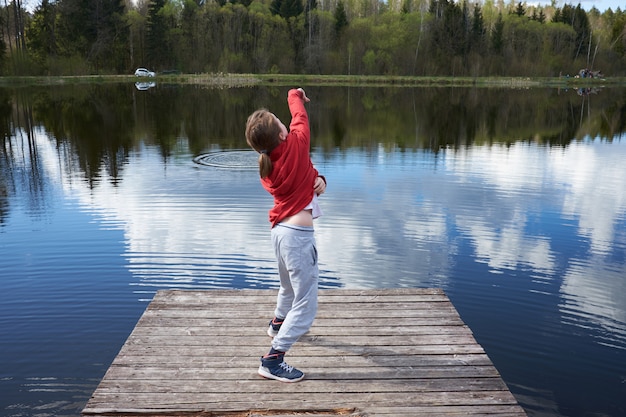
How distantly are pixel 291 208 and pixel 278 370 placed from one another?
3.52 ft

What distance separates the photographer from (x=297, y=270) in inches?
140

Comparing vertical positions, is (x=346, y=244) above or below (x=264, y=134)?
below

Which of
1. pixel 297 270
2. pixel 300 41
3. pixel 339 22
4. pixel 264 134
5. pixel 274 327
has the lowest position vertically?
pixel 274 327

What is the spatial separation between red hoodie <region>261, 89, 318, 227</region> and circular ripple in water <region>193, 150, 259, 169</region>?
10.6 m

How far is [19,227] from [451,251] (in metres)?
6.78

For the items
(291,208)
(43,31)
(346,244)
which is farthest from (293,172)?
(43,31)

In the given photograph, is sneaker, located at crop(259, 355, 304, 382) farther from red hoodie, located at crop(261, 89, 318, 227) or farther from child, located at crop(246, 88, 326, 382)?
red hoodie, located at crop(261, 89, 318, 227)

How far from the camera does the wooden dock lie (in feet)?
11.1

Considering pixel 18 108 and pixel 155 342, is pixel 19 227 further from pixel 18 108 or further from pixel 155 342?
pixel 18 108

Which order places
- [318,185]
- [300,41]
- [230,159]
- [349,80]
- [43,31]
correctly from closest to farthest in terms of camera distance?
[318,185] < [230,159] < [43,31] < [349,80] < [300,41]

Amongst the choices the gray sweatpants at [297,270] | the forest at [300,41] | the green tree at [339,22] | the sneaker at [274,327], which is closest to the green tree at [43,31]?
the forest at [300,41]

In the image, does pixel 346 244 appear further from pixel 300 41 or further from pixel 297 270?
pixel 300 41

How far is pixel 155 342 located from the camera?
4160mm

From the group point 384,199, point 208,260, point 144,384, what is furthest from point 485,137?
point 144,384
